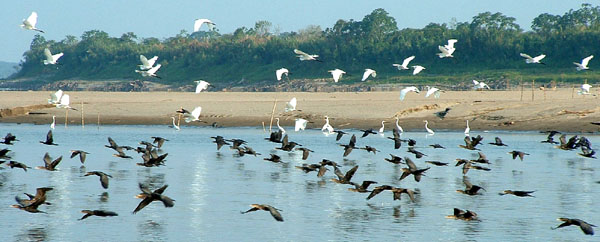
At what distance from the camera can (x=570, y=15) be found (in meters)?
91.8

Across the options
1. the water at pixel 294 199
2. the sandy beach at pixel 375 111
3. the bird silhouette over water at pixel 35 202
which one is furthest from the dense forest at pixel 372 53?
the bird silhouette over water at pixel 35 202

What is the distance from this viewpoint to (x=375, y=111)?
44125mm

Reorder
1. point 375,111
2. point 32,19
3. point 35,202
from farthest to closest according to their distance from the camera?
point 375,111
point 32,19
point 35,202

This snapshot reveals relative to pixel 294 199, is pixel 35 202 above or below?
above

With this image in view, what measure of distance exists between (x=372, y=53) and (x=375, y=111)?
41271 mm

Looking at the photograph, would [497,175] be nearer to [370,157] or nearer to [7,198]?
[370,157]

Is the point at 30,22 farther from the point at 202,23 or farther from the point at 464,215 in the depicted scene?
the point at 464,215

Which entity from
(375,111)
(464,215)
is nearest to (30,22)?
(464,215)

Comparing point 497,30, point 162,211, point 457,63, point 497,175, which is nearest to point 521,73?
point 457,63

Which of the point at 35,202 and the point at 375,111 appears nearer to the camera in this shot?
the point at 35,202

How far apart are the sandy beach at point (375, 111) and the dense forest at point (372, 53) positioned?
55.9ft

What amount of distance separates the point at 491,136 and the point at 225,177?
16.5 metres

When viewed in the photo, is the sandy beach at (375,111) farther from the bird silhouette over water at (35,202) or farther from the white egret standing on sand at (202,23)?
the bird silhouette over water at (35,202)

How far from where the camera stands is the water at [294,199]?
16.2 m
